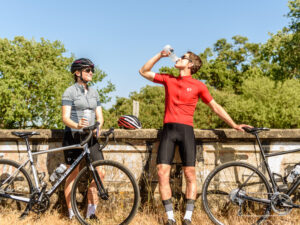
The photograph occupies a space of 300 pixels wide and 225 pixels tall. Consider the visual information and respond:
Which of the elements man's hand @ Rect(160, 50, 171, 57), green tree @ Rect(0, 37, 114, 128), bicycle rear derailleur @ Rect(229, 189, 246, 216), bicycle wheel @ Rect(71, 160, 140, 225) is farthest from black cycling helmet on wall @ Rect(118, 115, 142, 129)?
green tree @ Rect(0, 37, 114, 128)

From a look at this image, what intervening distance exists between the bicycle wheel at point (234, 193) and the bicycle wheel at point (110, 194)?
973mm

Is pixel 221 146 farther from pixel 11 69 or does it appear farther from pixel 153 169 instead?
pixel 11 69

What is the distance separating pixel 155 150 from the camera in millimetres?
4621

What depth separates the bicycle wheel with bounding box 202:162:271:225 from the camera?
4.05 m

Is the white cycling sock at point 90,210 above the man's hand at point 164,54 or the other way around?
the other way around

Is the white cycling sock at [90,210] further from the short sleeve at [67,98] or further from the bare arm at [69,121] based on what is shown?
the short sleeve at [67,98]

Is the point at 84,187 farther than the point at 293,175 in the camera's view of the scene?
Yes

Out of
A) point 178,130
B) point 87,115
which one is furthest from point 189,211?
point 87,115

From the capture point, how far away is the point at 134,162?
15.2 ft

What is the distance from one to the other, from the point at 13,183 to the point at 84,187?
0.99 meters

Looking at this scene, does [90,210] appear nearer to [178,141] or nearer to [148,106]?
[178,141]

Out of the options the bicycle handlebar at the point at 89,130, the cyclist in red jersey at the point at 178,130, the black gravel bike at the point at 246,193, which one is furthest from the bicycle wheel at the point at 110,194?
the black gravel bike at the point at 246,193

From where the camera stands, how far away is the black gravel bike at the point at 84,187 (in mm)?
3885

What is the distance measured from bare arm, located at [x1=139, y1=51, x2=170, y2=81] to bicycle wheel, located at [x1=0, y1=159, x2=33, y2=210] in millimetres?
2061
